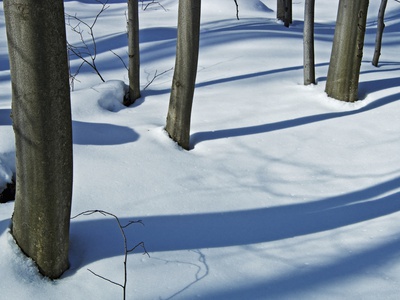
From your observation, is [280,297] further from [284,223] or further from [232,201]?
[232,201]

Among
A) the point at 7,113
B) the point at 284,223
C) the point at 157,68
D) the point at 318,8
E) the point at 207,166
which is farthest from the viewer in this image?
the point at 318,8

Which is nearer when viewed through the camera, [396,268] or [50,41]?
[50,41]

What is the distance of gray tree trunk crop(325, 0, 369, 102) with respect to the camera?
24.9 feet

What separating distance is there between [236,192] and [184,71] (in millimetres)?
1563

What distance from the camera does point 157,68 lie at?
1012 cm

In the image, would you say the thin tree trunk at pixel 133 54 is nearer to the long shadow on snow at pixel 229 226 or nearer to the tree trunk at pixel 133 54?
the tree trunk at pixel 133 54

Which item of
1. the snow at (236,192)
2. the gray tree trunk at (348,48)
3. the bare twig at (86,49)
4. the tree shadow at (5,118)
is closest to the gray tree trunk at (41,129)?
the snow at (236,192)

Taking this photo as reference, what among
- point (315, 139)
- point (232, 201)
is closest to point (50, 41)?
point (232, 201)

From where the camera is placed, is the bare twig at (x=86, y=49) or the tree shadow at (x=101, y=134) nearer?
the tree shadow at (x=101, y=134)

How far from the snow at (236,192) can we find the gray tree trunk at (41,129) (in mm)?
191

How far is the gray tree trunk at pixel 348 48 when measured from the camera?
760 centimetres

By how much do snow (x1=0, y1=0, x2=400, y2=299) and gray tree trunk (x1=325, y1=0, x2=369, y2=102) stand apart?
247 mm

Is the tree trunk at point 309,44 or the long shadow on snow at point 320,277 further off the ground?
the tree trunk at point 309,44

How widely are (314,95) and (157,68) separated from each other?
10.8ft
